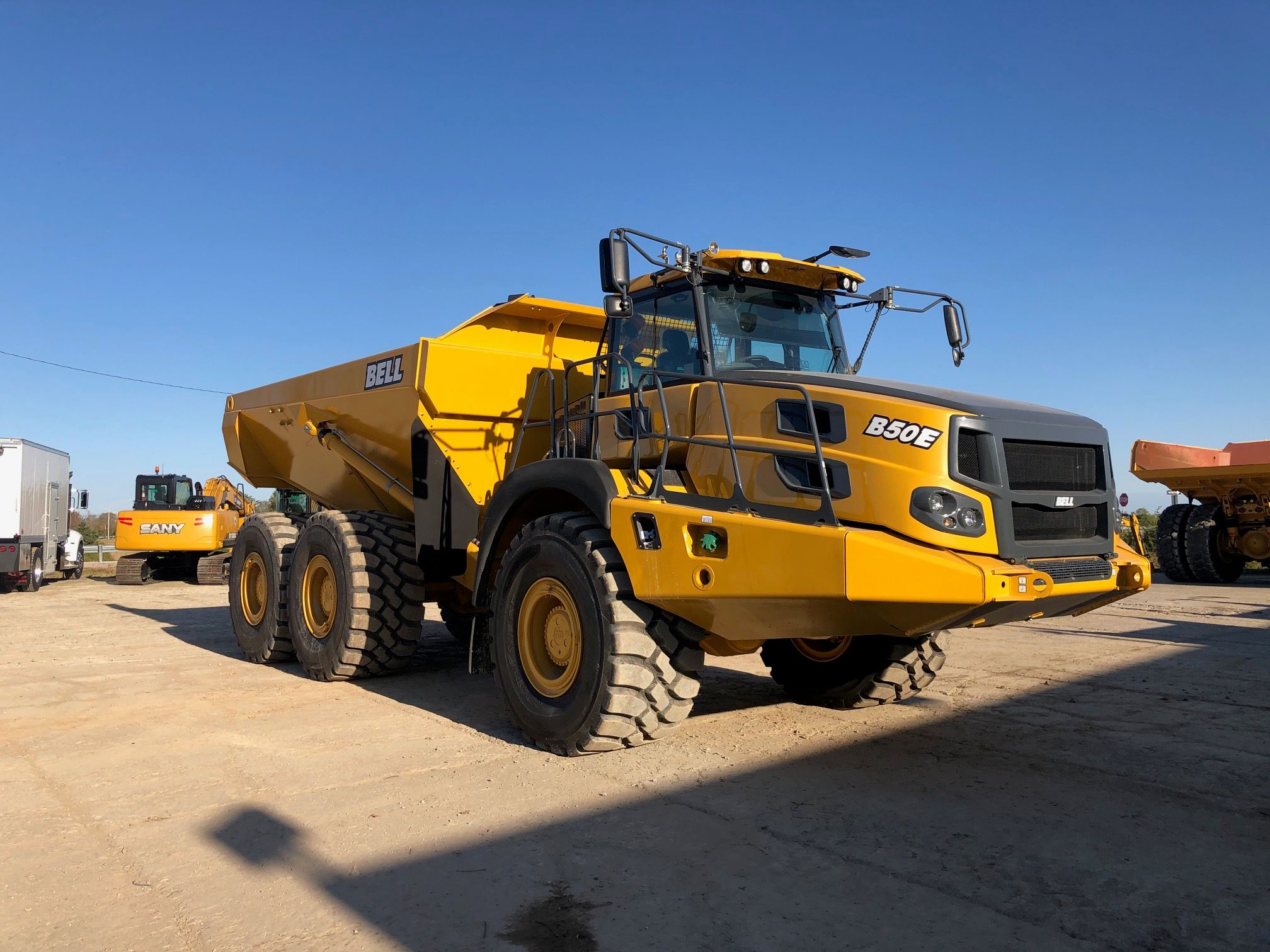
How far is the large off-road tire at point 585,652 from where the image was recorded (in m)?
5.15

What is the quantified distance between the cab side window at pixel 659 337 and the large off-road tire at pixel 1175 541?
1455cm

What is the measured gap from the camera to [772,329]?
5820mm

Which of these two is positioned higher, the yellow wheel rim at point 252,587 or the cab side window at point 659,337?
the cab side window at point 659,337

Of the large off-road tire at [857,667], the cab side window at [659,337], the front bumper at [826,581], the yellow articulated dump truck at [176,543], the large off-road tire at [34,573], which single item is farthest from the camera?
the yellow articulated dump truck at [176,543]

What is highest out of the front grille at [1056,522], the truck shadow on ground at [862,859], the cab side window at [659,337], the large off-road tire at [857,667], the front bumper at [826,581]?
the cab side window at [659,337]

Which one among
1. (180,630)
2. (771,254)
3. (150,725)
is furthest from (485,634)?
(180,630)

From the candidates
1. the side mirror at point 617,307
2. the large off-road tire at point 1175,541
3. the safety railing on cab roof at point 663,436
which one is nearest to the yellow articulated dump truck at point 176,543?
the safety railing on cab roof at point 663,436

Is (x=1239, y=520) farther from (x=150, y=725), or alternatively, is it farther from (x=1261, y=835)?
(x=150, y=725)

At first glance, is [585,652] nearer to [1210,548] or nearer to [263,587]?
[263,587]

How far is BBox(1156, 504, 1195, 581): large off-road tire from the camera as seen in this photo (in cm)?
1711

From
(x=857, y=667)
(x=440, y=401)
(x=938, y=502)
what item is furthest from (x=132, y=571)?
(x=938, y=502)

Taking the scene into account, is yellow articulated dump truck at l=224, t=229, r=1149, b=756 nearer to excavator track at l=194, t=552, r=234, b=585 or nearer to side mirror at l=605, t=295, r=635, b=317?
side mirror at l=605, t=295, r=635, b=317

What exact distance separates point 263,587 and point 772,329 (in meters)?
5.84

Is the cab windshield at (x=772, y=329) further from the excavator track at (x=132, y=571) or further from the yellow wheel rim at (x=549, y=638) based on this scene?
the excavator track at (x=132, y=571)
